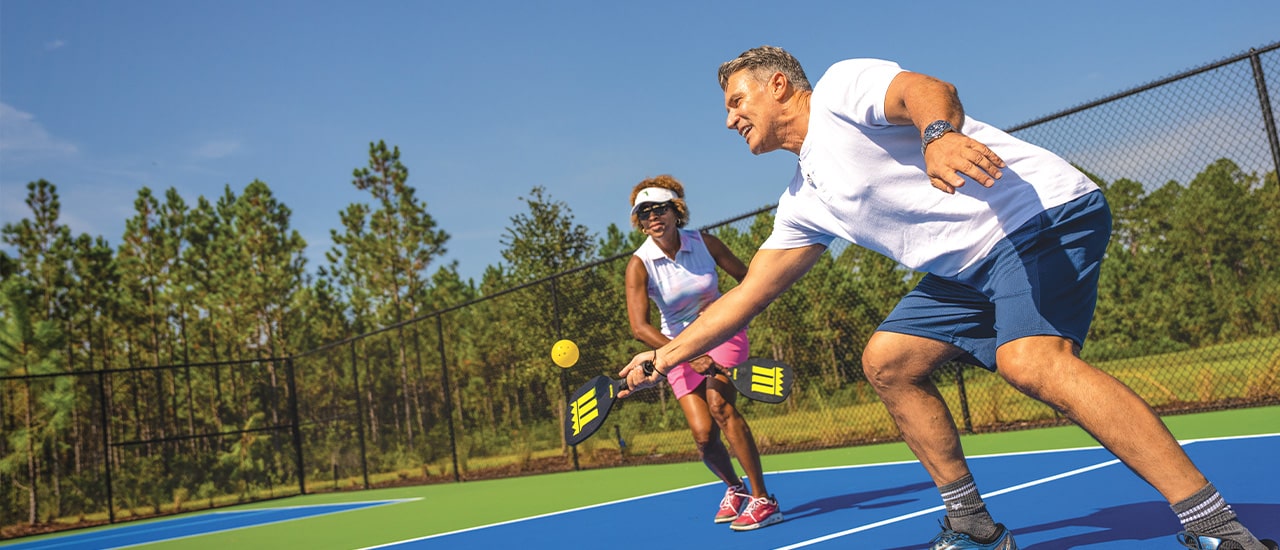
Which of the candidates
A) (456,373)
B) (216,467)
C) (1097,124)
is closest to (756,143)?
(1097,124)

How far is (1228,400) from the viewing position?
7.81 metres

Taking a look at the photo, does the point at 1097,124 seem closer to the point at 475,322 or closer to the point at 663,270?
the point at 663,270

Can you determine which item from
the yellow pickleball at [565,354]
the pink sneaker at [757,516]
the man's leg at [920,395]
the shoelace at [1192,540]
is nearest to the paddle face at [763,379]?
the pink sneaker at [757,516]

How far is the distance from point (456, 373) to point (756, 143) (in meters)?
17.6

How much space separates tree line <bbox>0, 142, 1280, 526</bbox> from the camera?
29.1 ft

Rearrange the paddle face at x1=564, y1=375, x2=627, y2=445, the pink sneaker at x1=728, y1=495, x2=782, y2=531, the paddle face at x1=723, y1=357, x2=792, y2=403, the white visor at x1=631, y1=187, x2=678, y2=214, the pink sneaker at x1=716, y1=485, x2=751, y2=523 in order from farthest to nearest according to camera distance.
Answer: the white visor at x1=631, y1=187, x2=678, y2=214, the pink sneaker at x1=716, y1=485, x2=751, y2=523, the pink sneaker at x1=728, y1=495, x2=782, y2=531, the paddle face at x1=723, y1=357, x2=792, y2=403, the paddle face at x1=564, y1=375, x2=627, y2=445

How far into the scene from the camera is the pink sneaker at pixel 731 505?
511 cm

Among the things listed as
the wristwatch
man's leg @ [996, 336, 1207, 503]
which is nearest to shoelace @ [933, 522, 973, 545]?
man's leg @ [996, 336, 1207, 503]

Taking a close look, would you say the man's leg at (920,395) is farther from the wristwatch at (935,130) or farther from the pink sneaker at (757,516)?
the pink sneaker at (757,516)

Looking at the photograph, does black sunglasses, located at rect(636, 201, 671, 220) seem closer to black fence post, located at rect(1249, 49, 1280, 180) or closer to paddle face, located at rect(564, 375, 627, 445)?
paddle face, located at rect(564, 375, 627, 445)

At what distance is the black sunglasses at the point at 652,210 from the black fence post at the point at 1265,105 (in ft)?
Answer: 15.4

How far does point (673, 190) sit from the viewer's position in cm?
560

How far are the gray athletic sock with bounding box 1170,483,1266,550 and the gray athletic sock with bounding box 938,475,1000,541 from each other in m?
0.83

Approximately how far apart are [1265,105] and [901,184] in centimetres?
572
